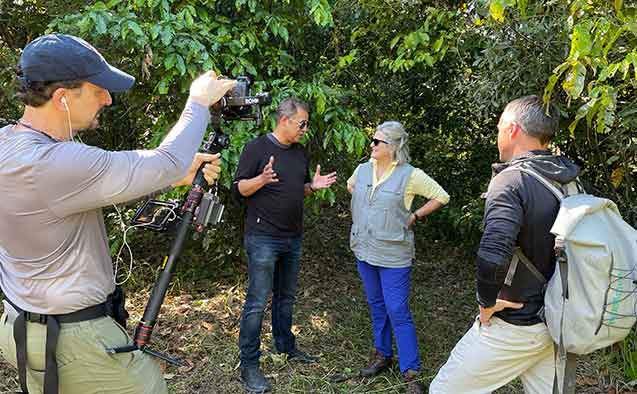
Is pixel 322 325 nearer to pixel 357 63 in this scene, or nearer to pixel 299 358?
pixel 299 358

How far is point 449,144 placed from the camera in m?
7.11

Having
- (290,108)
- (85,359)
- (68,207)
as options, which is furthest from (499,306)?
(290,108)

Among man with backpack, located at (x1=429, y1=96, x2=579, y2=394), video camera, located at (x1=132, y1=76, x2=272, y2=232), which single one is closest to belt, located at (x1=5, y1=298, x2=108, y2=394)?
video camera, located at (x1=132, y1=76, x2=272, y2=232)

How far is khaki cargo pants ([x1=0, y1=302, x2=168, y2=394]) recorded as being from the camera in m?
2.04

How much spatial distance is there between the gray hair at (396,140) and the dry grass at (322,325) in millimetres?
1565

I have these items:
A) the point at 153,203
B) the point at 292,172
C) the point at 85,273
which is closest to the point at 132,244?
the point at 292,172

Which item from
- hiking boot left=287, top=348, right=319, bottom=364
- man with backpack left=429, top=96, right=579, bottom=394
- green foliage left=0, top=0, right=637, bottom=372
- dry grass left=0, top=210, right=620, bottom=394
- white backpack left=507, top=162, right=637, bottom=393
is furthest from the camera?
hiking boot left=287, top=348, right=319, bottom=364

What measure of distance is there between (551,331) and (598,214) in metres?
0.55

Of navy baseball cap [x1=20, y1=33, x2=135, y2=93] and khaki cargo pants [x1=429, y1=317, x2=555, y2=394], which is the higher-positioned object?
navy baseball cap [x1=20, y1=33, x2=135, y2=93]

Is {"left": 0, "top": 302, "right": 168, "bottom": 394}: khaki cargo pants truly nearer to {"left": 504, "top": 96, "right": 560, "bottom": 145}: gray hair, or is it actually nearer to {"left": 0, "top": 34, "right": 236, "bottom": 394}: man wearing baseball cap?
{"left": 0, "top": 34, "right": 236, "bottom": 394}: man wearing baseball cap

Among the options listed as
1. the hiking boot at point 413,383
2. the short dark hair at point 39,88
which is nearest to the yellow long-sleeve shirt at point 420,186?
the hiking boot at point 413,383

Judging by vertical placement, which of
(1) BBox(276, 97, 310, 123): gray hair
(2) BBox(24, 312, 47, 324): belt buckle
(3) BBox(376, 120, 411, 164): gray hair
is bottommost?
(2) BBox(24, 312, 47, 324): belt buckle

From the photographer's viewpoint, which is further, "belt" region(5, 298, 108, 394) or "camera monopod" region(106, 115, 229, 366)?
"camera monopod" region(106, 115, 229, 366)

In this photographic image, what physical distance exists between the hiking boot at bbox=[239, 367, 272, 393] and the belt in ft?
6.86
